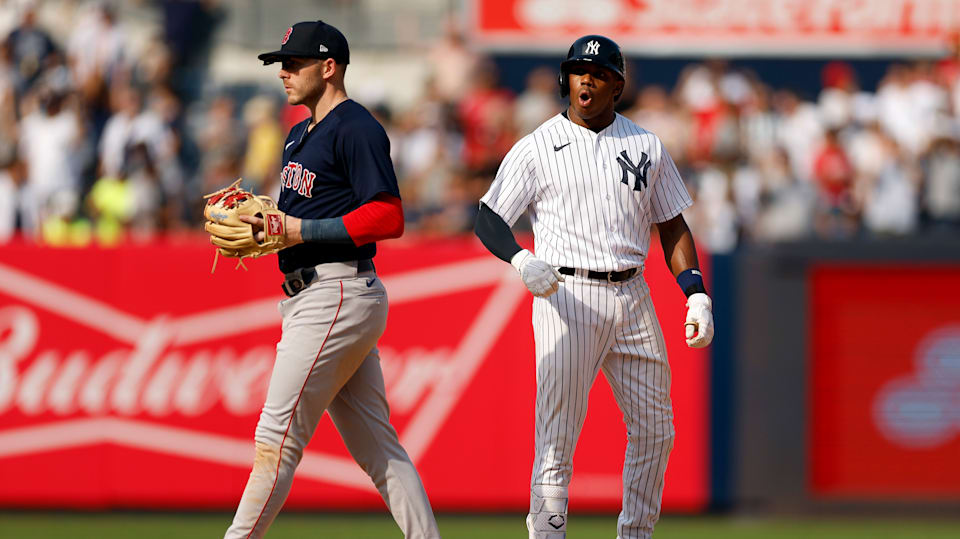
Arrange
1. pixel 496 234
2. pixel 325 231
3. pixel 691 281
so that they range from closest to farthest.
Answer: pixel 325 231 < pixel 496 234 < pixel 691 281

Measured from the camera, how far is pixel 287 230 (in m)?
5.16

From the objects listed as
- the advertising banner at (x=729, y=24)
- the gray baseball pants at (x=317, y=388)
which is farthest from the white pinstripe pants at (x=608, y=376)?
the advertising banner at (x=729, y=24)

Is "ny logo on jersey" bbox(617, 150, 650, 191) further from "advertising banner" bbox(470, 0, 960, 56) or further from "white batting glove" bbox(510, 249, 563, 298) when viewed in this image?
"advertising banner" bbox(470, 0, 960, 56)

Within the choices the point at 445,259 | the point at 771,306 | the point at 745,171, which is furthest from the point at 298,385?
the point at 745,171

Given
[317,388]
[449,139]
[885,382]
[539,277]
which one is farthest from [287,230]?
[449,139]

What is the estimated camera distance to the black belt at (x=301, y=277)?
5320 mm

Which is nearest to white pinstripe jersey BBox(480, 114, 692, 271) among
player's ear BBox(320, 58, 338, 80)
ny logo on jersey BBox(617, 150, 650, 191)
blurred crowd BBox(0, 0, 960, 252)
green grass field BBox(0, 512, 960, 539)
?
ny logo on jersey BBox(617, 150, 650, 191)

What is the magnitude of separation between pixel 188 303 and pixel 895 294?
4.73 m

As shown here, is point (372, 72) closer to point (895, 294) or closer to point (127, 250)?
point (127, 250)

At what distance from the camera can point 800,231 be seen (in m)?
10.8

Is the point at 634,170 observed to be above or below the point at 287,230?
above

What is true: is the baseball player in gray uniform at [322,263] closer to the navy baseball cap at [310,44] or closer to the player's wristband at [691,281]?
the navy baseball cap at [310,44]

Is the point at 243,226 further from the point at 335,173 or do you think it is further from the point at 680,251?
the point at 680,251

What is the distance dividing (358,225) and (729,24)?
9519mm
